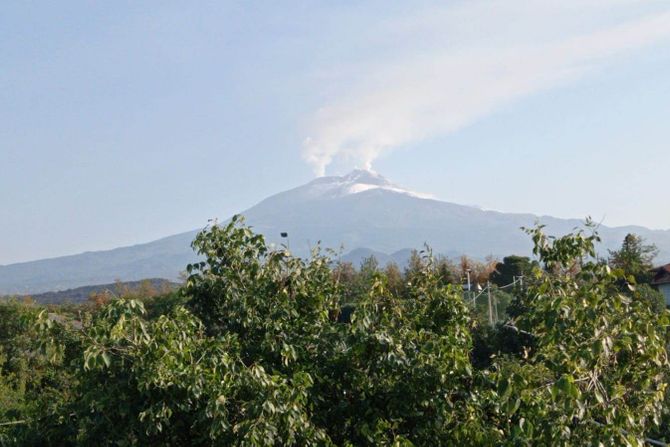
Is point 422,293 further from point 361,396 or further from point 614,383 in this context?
point 614,383

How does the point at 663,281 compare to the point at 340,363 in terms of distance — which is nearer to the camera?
the point at 340,363

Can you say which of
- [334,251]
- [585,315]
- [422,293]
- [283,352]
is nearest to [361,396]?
[283,352]

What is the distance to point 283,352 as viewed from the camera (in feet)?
21.7

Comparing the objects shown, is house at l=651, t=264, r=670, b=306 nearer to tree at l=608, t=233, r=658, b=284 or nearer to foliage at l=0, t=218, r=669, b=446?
tree at l=608, t=233, r=658, b=284

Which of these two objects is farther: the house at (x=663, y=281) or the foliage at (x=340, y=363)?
the house at (x=663, y=281)

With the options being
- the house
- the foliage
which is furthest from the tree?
the foliage

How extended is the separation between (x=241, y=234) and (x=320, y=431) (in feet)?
8.16

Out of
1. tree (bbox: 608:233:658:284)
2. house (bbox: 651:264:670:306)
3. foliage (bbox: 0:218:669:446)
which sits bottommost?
house (bbox: 651:264:670:306)

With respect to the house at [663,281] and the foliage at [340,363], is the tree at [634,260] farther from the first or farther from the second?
the foliage at [340,363]

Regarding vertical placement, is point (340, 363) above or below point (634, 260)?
above

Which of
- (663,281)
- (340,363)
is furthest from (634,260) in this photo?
(340,363)

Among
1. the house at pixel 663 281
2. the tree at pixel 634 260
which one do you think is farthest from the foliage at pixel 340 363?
the house at pixel 663 281

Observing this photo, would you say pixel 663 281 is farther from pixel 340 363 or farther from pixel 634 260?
pixel 340 363

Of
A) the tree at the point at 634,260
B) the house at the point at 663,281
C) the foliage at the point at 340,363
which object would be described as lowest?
the house at the point at 663,281
